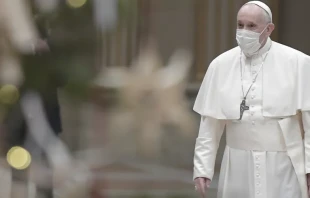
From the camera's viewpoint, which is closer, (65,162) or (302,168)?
(65,162)

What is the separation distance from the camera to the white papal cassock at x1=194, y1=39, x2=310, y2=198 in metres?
2.93

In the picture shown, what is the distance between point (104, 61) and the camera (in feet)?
1.68

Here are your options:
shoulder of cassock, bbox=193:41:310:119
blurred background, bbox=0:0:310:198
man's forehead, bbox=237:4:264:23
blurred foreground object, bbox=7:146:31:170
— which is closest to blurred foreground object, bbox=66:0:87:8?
blurred background, bbox=0:0:310:198

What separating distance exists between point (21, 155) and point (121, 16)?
11 cm

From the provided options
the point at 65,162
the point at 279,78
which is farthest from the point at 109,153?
the point at 279,78

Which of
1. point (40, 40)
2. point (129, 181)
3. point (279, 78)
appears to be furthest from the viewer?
point (279, 78)

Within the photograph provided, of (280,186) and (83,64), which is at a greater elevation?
(83,64)

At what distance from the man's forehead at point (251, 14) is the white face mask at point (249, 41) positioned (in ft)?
0.16

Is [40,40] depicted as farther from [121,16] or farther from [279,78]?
[279,78]

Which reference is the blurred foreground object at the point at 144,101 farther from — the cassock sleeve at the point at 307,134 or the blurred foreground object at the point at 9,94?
the cassock sleeve at the point at 307,134

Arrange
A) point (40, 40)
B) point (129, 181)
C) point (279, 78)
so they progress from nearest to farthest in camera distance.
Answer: point (40, 40) → point (129, 181) → point (279, 78)

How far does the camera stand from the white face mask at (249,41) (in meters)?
2.96


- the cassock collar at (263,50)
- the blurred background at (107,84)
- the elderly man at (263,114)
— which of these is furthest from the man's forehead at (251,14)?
the blurred background at (107,84)

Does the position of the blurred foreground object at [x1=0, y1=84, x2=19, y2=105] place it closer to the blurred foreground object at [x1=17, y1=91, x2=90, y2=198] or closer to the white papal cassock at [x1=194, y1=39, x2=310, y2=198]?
the blurred foreground object at [x1=17, y1=91, x2=90, y2=198]
